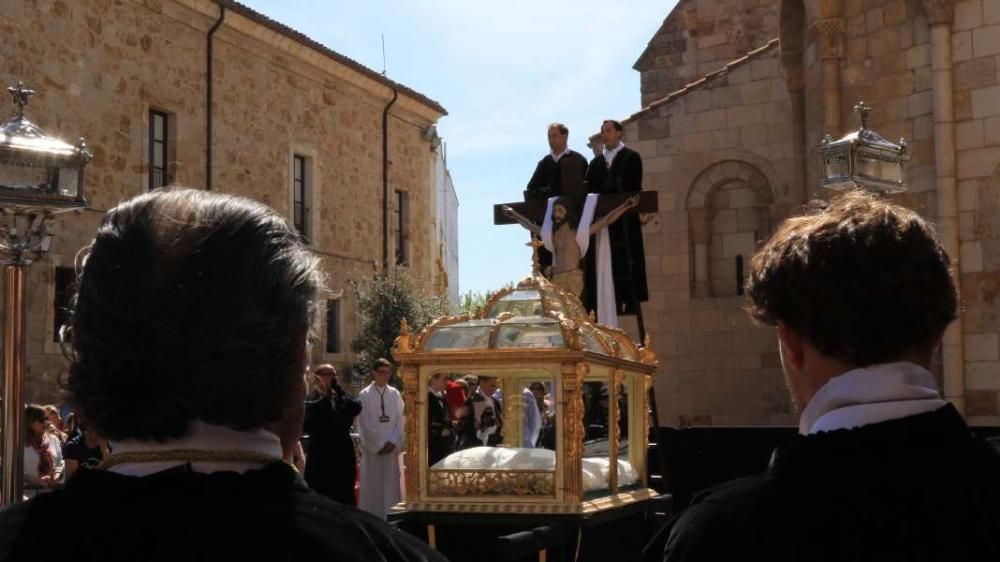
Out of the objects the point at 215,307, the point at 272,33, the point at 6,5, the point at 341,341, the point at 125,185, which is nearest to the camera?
the point at 215,307

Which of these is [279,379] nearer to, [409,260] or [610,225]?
[610,225]

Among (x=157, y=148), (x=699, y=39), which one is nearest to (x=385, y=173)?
(x=157, y=148)

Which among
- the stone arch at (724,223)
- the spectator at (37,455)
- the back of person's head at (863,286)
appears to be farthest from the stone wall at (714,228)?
the back of person's head at (863,286)

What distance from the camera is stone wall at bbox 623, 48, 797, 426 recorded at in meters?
17.5

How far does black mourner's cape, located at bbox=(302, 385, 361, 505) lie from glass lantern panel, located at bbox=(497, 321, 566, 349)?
5.30 metres

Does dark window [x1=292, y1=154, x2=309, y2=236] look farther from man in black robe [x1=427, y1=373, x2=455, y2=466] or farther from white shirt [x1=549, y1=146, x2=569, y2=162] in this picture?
white shirt [x1=549, y1=146, x2=569, y2=162]

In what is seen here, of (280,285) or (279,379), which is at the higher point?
(280,285)

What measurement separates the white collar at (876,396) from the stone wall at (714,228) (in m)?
15.2

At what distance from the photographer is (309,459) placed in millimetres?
12297

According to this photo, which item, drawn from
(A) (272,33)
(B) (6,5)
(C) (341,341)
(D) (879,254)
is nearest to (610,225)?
(D) (879,254)

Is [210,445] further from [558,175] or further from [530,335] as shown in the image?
[558,175]

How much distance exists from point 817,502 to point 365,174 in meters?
29.3

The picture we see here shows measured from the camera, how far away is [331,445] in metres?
12.2

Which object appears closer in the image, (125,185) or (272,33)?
(125,185)
